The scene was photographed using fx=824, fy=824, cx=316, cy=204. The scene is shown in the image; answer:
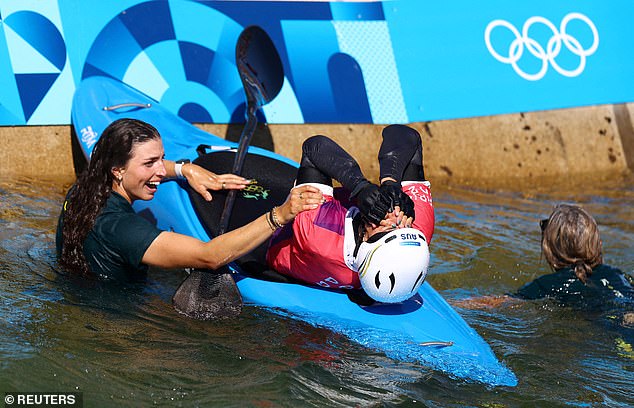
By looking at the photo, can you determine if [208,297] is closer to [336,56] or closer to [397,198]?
[397,198]

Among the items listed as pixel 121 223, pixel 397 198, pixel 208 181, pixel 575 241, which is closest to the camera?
pixel 397 198

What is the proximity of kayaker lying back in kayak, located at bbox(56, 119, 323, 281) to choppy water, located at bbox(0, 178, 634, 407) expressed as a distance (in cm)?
14

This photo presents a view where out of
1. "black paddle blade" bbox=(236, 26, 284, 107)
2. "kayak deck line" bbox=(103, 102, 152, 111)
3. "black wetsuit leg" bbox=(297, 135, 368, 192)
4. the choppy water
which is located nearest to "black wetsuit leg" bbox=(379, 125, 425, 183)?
"black wetsuit leg" bbox=(297, 135, 368, 192)

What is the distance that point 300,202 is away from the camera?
123 inches

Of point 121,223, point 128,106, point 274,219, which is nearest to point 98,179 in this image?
point 121,223

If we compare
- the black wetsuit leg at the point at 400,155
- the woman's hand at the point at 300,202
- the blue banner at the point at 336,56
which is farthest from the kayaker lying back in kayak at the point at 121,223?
the blue banner at the point at 336,56

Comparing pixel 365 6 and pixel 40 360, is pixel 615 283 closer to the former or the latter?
pixel 40 360

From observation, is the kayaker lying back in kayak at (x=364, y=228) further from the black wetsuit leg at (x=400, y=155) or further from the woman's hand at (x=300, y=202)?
the woman's hand at (x=300, y=202)

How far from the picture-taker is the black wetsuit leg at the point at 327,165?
141 inches

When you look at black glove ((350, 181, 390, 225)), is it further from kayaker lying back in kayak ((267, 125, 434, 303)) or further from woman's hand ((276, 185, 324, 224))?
woman's hand ((276, 185, 324, 224))

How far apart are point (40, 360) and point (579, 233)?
2562mm

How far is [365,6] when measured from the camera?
6414 mm

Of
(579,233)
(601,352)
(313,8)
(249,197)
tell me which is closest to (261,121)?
(313,8)

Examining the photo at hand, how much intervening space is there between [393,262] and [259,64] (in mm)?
2776
